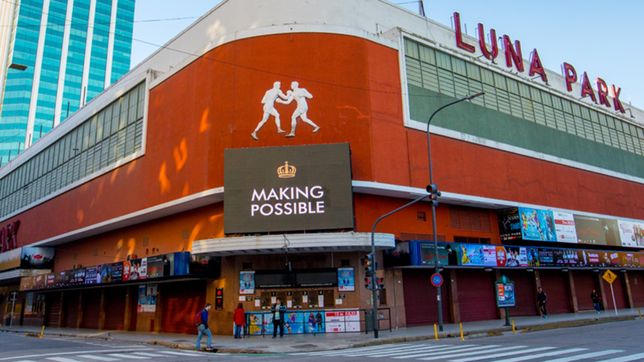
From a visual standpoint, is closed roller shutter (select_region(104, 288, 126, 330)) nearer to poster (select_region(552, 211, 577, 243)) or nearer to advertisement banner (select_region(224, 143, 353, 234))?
advertisement banner (select_region(224, 143, 353, 234))

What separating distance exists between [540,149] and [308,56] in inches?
895

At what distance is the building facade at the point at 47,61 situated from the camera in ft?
379

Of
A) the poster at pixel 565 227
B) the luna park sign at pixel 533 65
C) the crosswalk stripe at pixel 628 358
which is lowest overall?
the crosswalk stripe at pixel 628 358

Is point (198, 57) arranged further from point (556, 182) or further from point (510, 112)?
point (556, 182)

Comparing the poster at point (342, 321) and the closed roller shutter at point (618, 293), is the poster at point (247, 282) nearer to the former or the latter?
the poster at point (342, 321)

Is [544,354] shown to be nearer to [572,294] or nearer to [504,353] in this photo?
[504,353]

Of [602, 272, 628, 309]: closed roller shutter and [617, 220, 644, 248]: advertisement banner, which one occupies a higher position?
[617, 220, 644, 248]: advertisement banner

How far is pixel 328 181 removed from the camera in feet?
91.0

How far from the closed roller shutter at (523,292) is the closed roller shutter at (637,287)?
1605 cm

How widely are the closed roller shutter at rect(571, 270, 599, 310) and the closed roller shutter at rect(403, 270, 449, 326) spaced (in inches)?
632

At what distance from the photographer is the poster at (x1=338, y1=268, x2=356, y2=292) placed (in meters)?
27.6

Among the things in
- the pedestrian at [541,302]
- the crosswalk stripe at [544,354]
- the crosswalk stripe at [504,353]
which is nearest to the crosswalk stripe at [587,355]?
the crosswalk stripe at [544,354]

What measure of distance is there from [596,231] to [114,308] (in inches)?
1626

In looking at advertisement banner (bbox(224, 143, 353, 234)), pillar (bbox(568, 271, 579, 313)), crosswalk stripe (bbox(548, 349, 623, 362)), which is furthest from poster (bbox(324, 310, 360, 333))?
pillar (bbox(568, 271, 579, 313))
